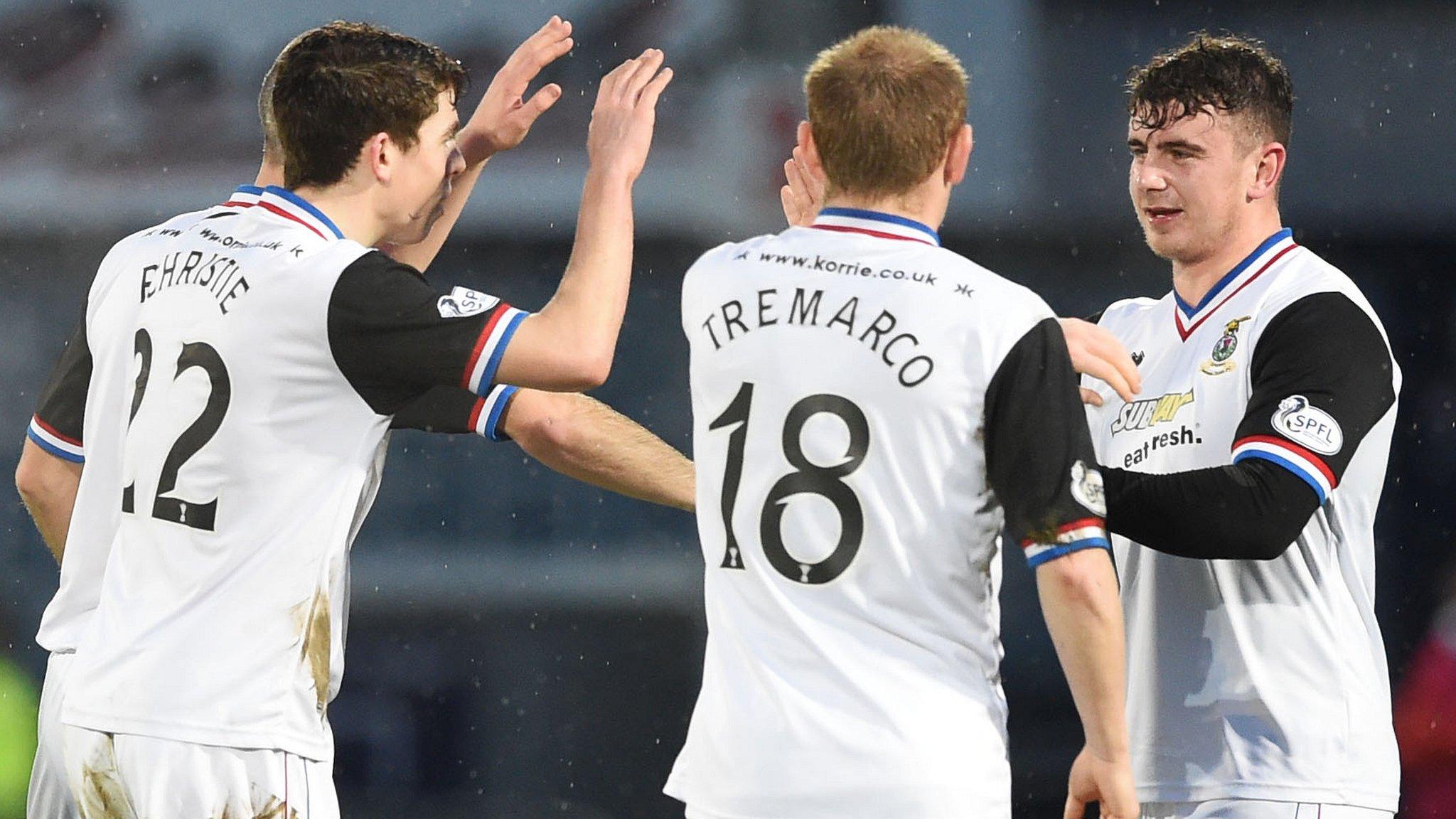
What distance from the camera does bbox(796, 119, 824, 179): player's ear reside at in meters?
2.29

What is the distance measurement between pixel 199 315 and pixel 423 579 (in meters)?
5.50

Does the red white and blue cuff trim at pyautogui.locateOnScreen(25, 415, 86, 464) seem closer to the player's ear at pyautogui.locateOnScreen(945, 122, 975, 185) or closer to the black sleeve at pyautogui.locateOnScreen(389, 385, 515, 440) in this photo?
the black sleeve at pyautogui.locateOnScreen(389, 385, 515, 440)

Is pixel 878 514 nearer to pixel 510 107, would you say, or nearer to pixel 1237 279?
pixel 1237 279

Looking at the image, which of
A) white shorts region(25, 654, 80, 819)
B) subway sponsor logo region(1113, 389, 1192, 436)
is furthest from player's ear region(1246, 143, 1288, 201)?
white shorts region(25, 654, 80, 819)

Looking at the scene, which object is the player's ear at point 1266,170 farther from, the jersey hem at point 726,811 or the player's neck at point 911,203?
the jersey hem at point 726,811

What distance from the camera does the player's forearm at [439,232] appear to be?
316 cm

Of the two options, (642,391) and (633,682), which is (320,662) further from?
(633,682)

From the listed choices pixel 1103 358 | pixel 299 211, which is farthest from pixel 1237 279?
pixel 299 211

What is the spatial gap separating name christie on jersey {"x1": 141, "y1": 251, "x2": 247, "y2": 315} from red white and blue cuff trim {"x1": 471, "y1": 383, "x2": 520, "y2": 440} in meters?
0.59

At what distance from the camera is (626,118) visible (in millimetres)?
2646

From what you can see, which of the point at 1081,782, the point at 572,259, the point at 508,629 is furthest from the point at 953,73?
the point at 508,629

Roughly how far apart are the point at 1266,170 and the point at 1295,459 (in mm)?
670

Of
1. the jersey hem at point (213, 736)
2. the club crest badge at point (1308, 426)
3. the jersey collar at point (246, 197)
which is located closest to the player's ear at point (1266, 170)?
the club crest badge at point (1308, 426)

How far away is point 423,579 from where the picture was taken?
26.0 feet
